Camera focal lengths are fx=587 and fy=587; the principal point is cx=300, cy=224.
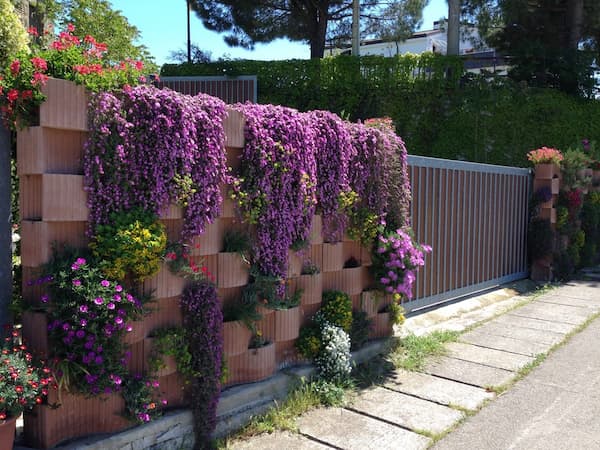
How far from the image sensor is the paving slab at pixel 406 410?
12.8 feet

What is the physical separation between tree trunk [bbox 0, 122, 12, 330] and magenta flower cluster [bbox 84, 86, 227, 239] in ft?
1.39

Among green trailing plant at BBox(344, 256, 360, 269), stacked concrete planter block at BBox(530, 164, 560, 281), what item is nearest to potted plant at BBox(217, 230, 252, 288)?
green trailing plant at BBox(344, 256, 360, 269)

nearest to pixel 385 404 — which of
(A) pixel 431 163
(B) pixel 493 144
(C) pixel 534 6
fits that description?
(A) pixel 431 163

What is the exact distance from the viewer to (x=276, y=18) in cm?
1877

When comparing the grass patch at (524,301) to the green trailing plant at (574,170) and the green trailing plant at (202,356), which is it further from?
the green trailing plant at (202,356)

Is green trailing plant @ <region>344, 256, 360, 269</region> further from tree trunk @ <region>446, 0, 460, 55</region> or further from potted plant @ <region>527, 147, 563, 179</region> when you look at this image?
tree trunk @ <region>446, 0, 460, 55</region>

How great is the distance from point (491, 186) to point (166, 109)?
5.74 meters

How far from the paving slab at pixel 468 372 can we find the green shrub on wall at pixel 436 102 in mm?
10185

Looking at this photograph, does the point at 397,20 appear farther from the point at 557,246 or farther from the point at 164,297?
the point at 164,297

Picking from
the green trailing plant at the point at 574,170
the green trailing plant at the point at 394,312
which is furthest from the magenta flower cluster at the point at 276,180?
the green trailing plant at the point at 574,170

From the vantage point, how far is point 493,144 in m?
14.5

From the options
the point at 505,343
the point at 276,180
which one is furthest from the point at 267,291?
the point at 505,343

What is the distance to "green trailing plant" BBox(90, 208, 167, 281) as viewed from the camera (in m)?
2.98

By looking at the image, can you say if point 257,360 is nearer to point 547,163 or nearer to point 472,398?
point 472,398
